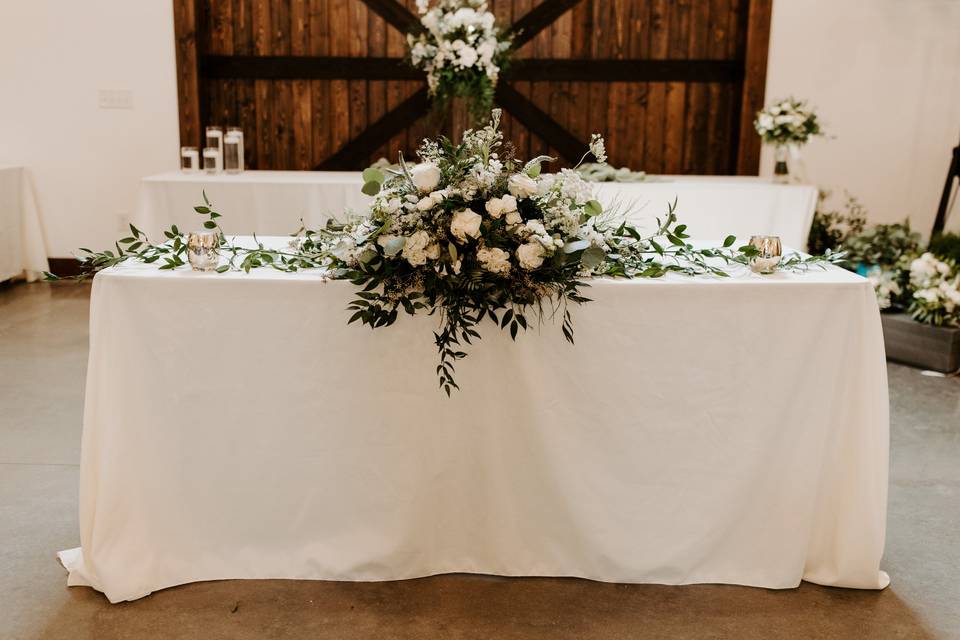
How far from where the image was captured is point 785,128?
479 centimetres

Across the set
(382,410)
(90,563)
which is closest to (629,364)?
(382,410)

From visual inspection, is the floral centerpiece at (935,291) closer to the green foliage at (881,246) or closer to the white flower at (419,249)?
the green foliage at (881,246)

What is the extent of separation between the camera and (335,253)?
7.37 ft

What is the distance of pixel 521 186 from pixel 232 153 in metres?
3.12

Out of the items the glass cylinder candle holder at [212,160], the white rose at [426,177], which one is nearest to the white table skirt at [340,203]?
the glass cylinder candle holder at [212,160]

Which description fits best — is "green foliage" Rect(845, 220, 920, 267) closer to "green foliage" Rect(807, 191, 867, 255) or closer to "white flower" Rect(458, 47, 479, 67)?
"green foliage" Rect(807, 191, 867, 255)

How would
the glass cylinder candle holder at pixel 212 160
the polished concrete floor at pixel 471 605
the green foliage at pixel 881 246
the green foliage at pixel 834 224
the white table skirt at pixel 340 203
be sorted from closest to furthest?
the polished concrete floor at pixel 471 605, the white table skirt at pixel 340 203, the glass cylinder candle holder at pixel 212 160, the green foliage at pixel 881 246, the green foliage at pixel 834 224

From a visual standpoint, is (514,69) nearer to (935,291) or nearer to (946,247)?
(946,247)

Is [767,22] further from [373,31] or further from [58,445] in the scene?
[58,445]

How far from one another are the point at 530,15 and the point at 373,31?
40.2 inches

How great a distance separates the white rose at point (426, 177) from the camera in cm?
212

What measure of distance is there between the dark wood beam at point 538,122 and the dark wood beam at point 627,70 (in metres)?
0.12

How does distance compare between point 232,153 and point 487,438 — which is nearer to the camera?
point 487,438

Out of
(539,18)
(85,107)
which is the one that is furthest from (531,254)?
(85,107)
